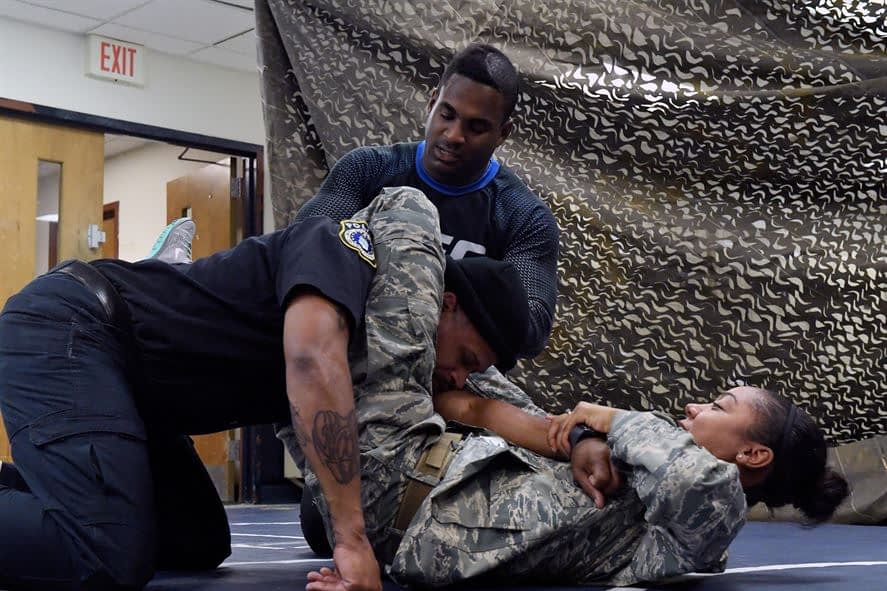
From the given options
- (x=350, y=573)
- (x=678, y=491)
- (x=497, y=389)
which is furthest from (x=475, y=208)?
(x=350, y=573)

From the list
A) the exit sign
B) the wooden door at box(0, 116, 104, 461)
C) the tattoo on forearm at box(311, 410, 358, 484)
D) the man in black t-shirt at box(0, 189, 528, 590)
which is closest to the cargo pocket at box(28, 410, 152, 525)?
the man in black t-shirt at box(0, 189, 528, 590)

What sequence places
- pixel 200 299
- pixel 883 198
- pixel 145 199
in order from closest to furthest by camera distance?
pixel 200 299 < pixel 883 198 < pixel 145 199

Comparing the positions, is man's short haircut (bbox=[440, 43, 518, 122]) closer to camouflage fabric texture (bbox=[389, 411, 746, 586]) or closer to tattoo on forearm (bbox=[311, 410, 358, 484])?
camouflage fabric texture (bbox=[389, 411, 746, 586])

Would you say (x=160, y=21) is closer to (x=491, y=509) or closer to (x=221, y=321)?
(x=221, y=321)

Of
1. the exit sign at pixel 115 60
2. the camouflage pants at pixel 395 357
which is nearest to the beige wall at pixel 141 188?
the exit sign at pixel 115 60

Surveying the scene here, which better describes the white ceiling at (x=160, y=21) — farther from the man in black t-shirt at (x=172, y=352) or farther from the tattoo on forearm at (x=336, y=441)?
the tattoo on forearm at (x=336, y=441)

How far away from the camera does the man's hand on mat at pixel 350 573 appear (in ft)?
4.84

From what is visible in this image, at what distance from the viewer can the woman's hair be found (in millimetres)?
1901

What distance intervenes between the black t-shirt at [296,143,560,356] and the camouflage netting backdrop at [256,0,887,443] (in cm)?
130

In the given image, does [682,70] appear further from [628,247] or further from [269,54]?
[269,54]

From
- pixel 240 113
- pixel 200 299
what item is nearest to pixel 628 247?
pixel 200 299

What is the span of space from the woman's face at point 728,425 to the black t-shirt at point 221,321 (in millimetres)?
650

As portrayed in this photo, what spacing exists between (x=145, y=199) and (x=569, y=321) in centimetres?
422

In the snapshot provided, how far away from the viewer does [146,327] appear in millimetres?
1762
